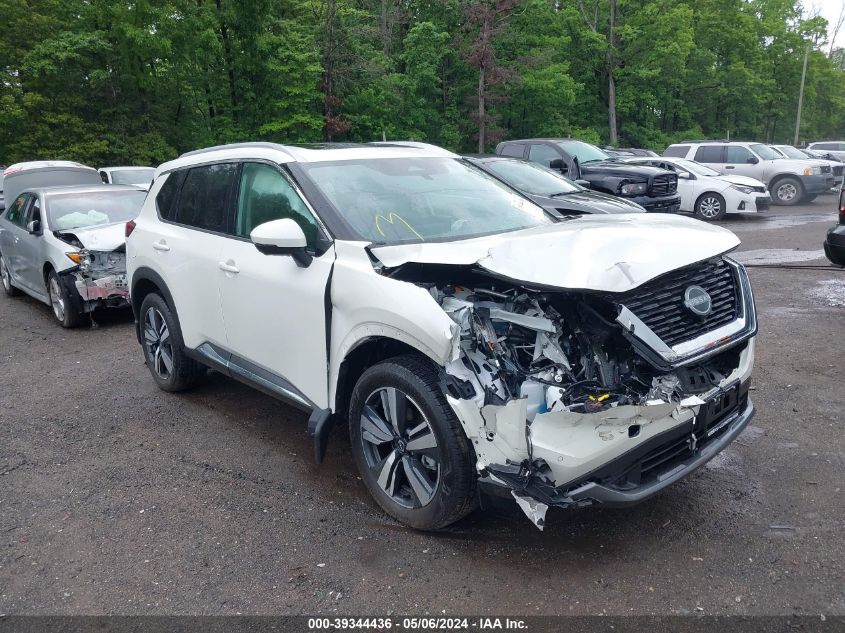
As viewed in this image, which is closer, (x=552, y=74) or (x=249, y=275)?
(x=249, y=275)

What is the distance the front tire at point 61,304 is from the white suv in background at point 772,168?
18279 mm

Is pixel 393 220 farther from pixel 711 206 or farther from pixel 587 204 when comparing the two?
pixel 711 206

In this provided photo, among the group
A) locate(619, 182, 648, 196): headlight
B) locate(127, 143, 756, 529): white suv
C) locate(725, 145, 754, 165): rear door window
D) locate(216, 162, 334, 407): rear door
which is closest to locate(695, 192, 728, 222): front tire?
locate(619, 182, 648, 196): headlight

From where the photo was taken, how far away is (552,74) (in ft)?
107

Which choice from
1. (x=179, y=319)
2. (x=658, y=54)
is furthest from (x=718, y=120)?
(x=179, y=319)

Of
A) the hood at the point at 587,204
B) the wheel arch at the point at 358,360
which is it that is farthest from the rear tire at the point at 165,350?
the hood at the point at 587,204

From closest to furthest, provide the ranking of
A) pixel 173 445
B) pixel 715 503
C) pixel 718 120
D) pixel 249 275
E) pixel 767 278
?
pixel 715 503, pixel 249 275, pixel 173 445, pixel 767 278, pixel 718 120

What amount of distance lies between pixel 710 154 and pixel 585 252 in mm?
19997

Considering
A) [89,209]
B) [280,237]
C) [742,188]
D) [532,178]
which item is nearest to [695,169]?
[742,188]

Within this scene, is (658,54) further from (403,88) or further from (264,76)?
(264,76)

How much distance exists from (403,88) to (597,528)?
2883 centimetres

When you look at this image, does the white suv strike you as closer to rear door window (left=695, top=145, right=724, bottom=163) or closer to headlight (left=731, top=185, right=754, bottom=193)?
headlight (left=731, top=185, right=754, bottom=193)

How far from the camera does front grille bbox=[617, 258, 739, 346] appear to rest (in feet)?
9.82

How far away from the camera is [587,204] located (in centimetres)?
916
